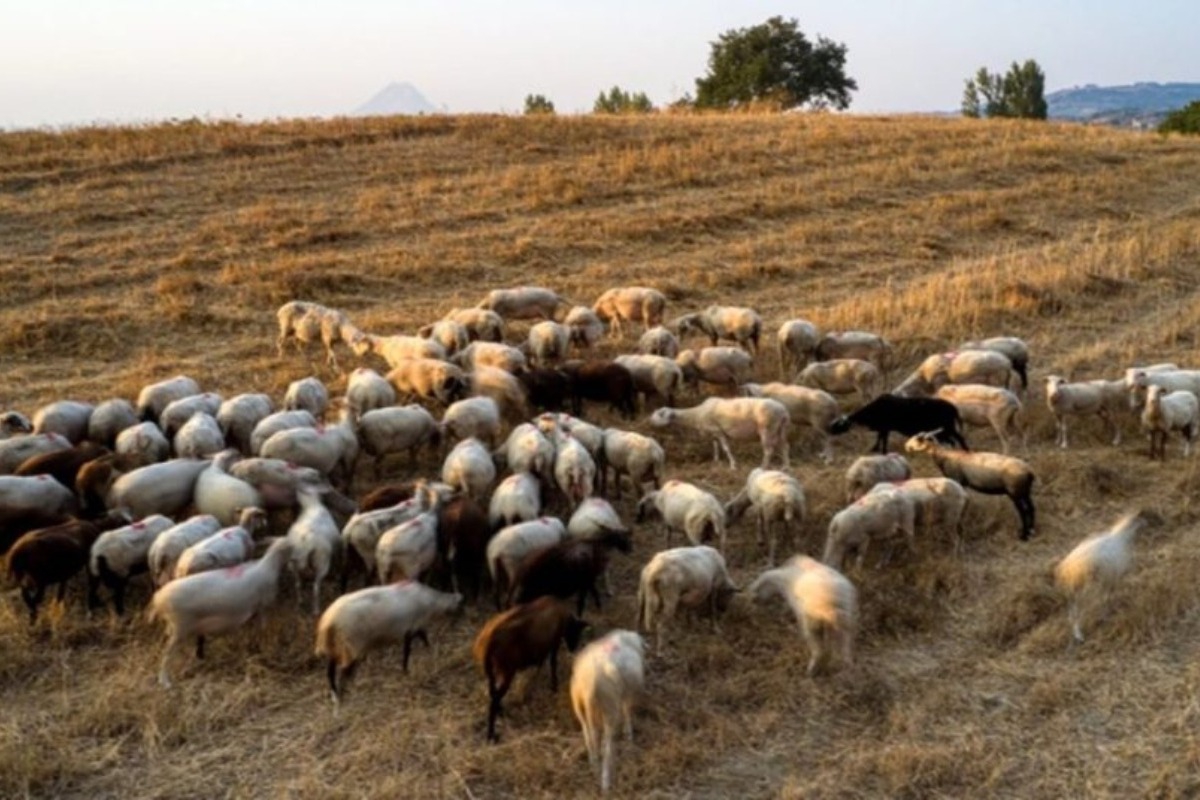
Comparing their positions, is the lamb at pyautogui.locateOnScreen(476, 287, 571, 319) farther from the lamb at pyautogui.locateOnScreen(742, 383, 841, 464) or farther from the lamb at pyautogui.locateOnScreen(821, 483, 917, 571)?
the lamb at pyautogui.locateOnScreen(821, 483, 917, 571)

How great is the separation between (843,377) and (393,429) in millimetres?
4916

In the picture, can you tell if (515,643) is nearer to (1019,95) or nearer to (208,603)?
(208,603)

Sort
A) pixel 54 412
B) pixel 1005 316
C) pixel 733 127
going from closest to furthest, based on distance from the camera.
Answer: pixel 54 412, pixel 1005 316, pixel 733 127

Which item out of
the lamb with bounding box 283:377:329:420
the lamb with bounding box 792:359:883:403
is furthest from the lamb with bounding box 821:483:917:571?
the lamb with bounding box 283:377:329:420

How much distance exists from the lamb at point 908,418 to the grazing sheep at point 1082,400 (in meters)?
1.10

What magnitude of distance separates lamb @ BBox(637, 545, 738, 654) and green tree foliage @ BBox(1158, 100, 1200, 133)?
46.2m

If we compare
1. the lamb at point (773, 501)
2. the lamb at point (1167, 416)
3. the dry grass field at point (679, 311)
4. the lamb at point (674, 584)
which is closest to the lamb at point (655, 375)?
the dry grass field at point (679, 311)

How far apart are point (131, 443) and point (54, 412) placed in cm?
131

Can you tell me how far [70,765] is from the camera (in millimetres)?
6434

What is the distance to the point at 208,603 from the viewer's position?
7.25m

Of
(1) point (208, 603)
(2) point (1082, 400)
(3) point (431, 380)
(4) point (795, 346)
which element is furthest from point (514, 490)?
(2) point (1082, 400)

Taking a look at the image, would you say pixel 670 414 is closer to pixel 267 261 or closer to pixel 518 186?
pixel 267 261

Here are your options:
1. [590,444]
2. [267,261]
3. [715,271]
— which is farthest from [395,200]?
[590,444]

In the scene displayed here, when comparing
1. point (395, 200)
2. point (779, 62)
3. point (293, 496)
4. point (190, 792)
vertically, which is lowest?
point (190, 792)
